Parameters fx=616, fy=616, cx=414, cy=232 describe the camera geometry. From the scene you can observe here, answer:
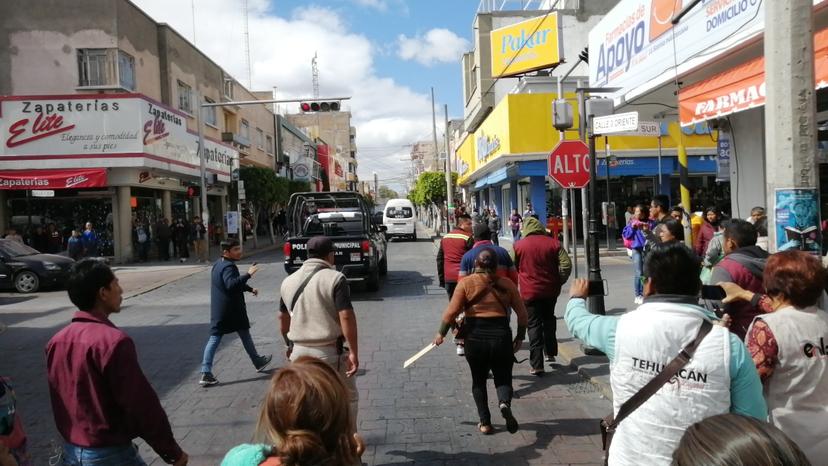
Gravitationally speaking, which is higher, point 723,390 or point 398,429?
point 723,390

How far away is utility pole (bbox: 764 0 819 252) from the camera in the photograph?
A: 11.4 feet

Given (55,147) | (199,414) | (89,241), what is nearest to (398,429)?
(199,414)

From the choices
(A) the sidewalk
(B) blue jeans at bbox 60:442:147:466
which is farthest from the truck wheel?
(B) blue jeans at bbox 60:442:147:466

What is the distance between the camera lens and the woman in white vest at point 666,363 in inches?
91.7

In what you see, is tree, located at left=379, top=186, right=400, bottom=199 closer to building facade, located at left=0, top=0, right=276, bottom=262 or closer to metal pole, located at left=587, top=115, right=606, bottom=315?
building facade, located at left=0, top=0, right=276, bottom=262

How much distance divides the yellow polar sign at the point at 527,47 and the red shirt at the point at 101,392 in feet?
89.0

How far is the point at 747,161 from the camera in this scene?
387 inches

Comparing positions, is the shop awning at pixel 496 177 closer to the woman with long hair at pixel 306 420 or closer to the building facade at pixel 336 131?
the woman with long hair at pixel 306 420

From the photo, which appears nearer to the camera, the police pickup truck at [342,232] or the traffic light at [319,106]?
the police pickup truck at [342,232]

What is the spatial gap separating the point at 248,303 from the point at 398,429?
814 centimetres

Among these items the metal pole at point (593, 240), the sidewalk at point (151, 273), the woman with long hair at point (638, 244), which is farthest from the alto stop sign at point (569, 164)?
the sidewalk at point (151, 273)

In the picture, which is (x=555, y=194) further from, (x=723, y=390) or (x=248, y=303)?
(x=723, y=390)

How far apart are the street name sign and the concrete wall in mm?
3667

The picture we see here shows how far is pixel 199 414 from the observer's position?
225 inches
